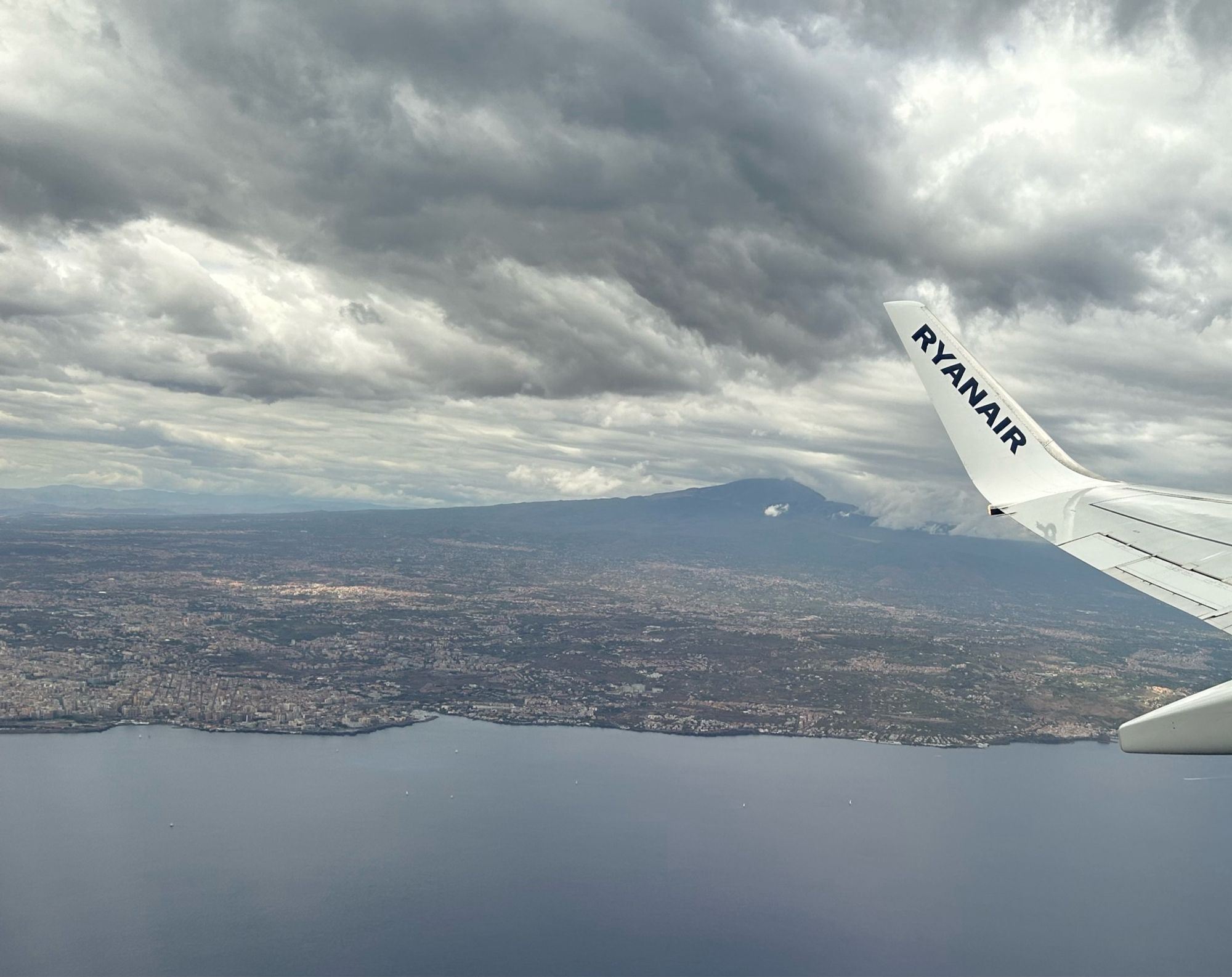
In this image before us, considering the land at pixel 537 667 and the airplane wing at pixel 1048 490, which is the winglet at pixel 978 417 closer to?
the airplane wing at pixel 1048 490

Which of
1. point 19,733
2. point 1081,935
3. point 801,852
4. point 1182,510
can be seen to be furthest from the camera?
point 19,733

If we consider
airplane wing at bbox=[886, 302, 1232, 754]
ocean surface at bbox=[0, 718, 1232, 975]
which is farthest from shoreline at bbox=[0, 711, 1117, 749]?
airplane wing at bbox=[886, 302, 1232, 754]

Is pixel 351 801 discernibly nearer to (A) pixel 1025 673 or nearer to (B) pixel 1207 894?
(B) pixel 1207 894

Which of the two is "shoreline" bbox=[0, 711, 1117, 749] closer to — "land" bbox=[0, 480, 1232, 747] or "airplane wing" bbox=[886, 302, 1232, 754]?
"land" bbox=[0, 480, 1232, 747]

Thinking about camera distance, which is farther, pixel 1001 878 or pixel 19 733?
pixel 19 733

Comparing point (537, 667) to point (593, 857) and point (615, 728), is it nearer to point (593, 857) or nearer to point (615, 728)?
point (615, 728)

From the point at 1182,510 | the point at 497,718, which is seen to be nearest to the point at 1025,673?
the point at 497,718

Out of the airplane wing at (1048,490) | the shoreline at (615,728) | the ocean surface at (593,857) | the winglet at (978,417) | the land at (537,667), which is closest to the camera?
the airplane wing at (1048,490)

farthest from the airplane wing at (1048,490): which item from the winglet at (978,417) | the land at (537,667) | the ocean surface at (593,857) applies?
the land at (537,667)
